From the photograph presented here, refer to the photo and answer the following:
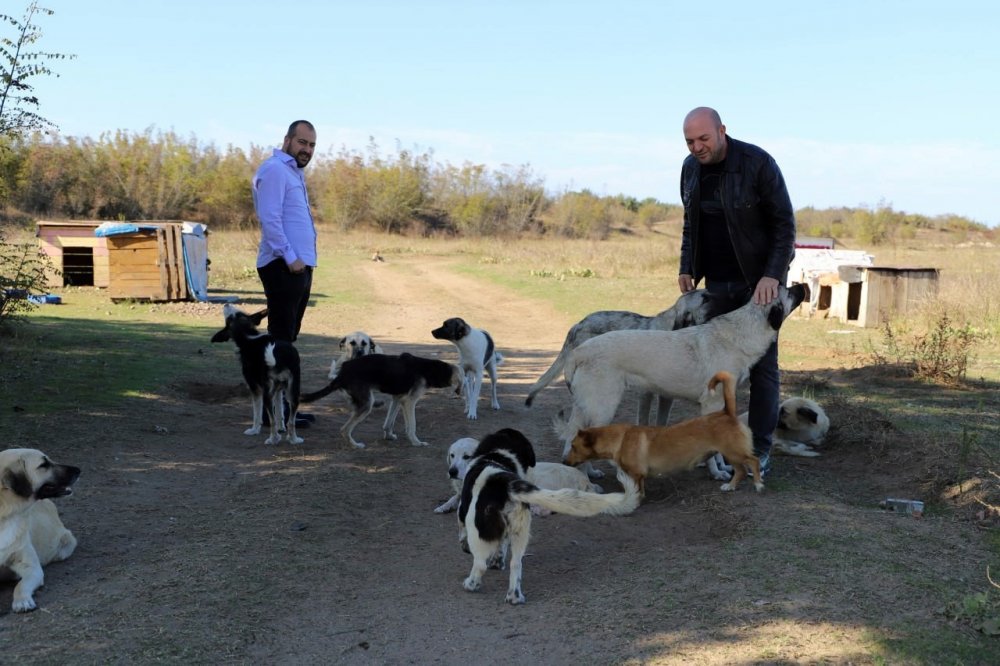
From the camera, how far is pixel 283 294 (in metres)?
7.61

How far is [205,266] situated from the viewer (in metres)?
19.9

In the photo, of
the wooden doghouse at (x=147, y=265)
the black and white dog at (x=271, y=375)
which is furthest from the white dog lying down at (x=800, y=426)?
the wooden doghouse at (x=147, y=265)

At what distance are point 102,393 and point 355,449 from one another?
2.97 metres

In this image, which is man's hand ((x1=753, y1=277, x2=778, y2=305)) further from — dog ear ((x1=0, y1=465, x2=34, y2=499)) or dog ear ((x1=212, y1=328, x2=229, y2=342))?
dog ear ((x1=212, y1=328, x2=229, y2=342))

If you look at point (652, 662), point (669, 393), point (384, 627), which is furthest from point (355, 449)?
point (652, 662)

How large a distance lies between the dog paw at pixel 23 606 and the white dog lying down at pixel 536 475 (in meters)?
2.44

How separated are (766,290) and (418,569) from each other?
2.89 metres

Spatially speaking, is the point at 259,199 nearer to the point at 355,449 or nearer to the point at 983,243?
the point at 355,449

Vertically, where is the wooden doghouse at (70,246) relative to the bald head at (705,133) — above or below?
below

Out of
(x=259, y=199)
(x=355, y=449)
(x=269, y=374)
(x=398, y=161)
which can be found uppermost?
(x=398, y=161)

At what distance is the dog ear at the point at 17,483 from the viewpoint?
14.1 feet

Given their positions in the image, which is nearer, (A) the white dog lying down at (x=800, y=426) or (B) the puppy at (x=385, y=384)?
(A) the white dog lying down at (x=800, y=426)

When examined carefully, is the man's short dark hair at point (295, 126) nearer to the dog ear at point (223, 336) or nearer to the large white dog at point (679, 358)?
the dog ear at point (223, 336)

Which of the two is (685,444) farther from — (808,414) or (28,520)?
(28,520)
